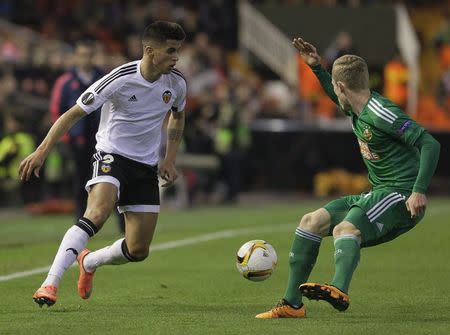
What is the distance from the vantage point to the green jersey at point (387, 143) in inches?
336

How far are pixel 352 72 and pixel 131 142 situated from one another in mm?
1902

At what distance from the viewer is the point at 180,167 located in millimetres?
22562

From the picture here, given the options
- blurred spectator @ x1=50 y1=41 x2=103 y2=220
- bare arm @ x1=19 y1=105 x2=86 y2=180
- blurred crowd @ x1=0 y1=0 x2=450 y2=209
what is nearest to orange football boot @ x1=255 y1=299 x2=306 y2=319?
bare arm @ x1=19 y1=105 x2=86 y2=180

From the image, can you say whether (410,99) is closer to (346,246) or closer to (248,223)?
(248,223)

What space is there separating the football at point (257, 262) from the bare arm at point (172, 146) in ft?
3.55

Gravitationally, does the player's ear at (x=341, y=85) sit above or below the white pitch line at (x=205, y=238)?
above

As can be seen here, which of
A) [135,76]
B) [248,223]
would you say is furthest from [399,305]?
[248,223]

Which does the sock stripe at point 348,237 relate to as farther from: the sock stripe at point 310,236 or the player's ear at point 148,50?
the player's ear at point 148,50

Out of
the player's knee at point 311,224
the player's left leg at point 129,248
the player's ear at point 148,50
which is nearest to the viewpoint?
the player's knee at point 311,224

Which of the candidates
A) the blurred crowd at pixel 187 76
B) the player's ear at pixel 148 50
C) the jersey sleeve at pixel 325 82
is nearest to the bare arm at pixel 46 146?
the player's ear at pixel 148 50

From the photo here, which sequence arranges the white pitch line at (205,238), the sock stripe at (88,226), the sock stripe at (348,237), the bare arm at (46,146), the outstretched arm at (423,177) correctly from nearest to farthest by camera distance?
the outstretched arm at (423,177) < the sock stripe at (348,237) < the bare arm at (46,146) < the sock stripe at (88,226) < the white pitch line at (205,238)

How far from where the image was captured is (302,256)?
8.75 meters

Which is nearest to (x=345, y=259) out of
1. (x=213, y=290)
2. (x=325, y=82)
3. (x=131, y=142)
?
(x=325, y=82)

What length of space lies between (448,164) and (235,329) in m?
17.6
